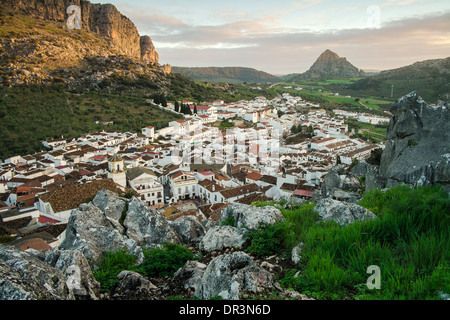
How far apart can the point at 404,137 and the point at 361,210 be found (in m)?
5.87

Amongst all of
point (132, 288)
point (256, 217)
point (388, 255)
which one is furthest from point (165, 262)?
point (388, 255)

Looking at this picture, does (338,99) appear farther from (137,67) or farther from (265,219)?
(265,219)

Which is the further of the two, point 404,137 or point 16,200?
point 16,200

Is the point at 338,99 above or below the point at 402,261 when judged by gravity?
above

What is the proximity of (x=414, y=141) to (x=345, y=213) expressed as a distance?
5623 mm

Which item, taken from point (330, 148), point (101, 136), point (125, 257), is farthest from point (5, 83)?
point (125, 257)

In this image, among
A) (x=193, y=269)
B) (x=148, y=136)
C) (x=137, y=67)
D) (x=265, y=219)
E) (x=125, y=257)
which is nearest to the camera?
(x=193, y=269)

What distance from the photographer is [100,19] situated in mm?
129625

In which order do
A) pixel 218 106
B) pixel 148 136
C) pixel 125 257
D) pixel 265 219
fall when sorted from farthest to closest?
pixel 218 106 → pixel 148 136 → pixel 125 257 → pixel 265 219

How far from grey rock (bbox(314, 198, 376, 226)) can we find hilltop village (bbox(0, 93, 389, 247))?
1280 centimetres

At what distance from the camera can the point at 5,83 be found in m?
69.6

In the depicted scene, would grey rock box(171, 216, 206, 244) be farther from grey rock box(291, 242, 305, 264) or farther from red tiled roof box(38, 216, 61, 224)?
red tiled roof box(38, 216, 61, 224)

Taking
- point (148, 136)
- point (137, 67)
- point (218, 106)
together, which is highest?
point (137, 67)

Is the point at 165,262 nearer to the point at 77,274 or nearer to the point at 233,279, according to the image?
the point at 77,274
